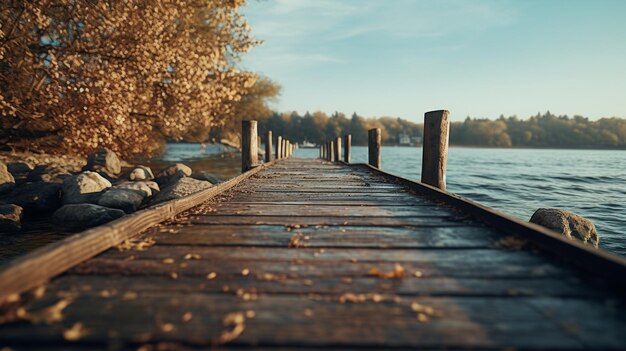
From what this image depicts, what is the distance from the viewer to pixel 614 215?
11742 millimetres

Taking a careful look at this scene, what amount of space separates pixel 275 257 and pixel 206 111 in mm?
12542

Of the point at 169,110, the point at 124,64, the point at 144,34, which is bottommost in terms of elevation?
the point at 169,110

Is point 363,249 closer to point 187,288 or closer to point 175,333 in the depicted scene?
point 187,288

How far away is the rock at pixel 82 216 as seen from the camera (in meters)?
6.88

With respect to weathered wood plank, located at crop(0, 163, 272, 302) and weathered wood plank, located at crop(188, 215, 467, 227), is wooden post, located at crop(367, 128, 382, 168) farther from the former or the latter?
weathered wood plank, located at crop(0, 163, 272, 302)

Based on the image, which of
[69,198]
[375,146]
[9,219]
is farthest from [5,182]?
[375,146]

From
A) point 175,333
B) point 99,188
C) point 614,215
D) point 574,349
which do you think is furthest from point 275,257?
point 614,215

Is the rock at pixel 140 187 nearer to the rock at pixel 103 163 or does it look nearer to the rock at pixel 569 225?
the rock at pixel 103 163

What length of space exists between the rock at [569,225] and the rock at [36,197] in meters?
11.1

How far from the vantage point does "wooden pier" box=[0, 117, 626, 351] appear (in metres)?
1.33

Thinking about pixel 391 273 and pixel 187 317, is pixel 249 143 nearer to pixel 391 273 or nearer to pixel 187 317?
pixel 391 273

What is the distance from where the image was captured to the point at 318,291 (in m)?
1.73

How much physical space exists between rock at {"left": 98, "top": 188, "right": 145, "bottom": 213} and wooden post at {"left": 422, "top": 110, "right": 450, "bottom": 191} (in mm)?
6931

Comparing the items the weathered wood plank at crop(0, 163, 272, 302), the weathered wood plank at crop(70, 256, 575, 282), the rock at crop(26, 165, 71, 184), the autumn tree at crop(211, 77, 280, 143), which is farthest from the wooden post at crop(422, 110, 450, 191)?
the autumn tree at crop(211, 77, 280, 143)
